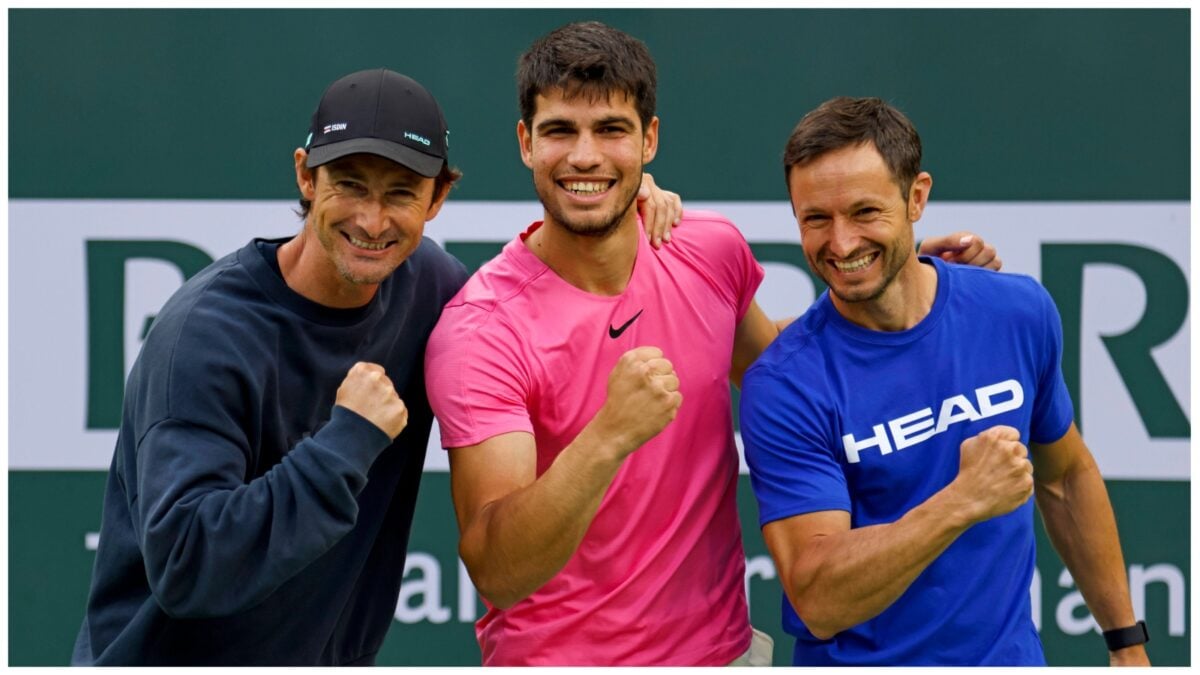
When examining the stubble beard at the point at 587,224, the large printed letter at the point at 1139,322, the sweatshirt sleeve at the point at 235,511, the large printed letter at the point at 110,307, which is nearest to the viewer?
the sweatshirt sleeve at the point at 235,511

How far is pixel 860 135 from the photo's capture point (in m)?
2.51

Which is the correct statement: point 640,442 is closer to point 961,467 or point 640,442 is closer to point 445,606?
point 961,467

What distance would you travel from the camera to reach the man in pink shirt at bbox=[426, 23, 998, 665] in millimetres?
2506

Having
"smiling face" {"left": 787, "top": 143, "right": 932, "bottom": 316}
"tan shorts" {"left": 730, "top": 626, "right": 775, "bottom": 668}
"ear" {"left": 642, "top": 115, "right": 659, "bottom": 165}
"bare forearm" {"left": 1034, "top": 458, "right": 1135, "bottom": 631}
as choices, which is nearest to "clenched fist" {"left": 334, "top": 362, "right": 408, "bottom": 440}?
"ear" {"left": 642, "top": 115, "right": 659, "bottom": 165}

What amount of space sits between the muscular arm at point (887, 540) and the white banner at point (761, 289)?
5.26ft

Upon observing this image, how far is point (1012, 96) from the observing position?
3934 millimetres

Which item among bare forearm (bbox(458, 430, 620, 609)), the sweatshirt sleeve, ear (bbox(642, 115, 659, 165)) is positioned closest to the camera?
the sweatshirt sleeve

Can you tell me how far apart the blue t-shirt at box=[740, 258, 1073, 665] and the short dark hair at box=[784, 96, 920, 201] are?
259 mm

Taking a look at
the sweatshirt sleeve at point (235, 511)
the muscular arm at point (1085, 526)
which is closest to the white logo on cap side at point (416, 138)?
the sweatshirt sleeve at point (235, 511)

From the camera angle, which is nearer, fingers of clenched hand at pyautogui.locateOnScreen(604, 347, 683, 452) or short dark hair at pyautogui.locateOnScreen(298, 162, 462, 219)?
fingers of clenched hand at pyautogui.locateOnScreen(604, 347, 683, 452)

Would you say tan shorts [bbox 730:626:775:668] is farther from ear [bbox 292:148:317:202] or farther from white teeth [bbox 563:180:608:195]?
ear [bbox 292:148:317:202]

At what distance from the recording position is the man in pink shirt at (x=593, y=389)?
251 centimetres

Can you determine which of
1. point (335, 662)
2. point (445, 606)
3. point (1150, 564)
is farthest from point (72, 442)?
point (1150, 564)

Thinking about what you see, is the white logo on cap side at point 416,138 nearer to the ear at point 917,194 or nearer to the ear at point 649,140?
the ear at point 649,140
